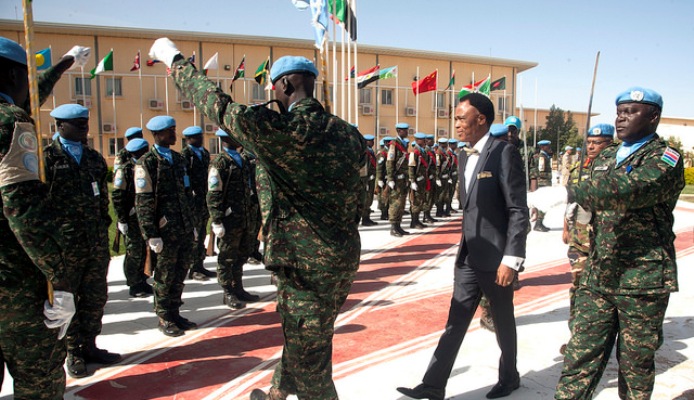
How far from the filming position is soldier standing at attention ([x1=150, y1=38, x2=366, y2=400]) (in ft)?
8.12

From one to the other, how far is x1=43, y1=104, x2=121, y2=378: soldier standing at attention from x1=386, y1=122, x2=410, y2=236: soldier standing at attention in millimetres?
7165

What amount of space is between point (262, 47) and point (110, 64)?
42.5ft

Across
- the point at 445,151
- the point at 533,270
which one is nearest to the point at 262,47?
the point at 445,151

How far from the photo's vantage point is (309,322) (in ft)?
8.57

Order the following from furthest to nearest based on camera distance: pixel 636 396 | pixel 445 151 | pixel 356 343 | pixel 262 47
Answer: pixel 262 47 → pixel 445 151 → pixel 356 343 → pixel 636 396

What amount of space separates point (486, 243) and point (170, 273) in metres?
3.06

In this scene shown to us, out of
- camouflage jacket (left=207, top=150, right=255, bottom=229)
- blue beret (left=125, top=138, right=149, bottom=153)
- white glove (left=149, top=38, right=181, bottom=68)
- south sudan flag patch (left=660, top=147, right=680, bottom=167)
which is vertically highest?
white glove (left=149, top=38, right=181, bottom=68)

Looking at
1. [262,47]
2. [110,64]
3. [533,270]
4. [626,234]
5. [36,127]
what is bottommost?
[533,270]

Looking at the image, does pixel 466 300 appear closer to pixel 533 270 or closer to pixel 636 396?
pixel 636 396

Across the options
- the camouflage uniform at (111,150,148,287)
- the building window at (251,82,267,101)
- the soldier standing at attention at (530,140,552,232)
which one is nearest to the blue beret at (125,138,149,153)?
the camouflage uniform at (111,150,148,287)

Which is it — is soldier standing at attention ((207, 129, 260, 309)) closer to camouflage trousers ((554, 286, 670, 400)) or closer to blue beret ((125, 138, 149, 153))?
blue beret ((125, 138, 149, 153))

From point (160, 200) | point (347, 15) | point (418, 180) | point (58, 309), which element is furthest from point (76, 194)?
point (347, 15)

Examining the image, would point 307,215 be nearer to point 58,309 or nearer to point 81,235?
point 58,309

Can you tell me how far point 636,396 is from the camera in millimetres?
2836
